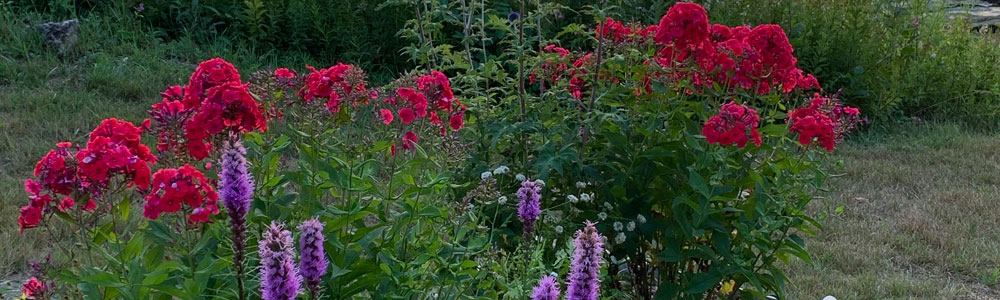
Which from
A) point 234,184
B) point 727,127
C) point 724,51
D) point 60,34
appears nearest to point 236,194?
point 234,184

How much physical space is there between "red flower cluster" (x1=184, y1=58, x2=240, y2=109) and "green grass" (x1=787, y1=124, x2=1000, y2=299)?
2.04 metres

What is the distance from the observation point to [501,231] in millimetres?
2971

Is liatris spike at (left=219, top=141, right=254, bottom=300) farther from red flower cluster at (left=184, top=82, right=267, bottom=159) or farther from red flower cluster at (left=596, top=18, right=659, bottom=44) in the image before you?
red flower cluster at (left=596, top=18, right=659, bottom=44)

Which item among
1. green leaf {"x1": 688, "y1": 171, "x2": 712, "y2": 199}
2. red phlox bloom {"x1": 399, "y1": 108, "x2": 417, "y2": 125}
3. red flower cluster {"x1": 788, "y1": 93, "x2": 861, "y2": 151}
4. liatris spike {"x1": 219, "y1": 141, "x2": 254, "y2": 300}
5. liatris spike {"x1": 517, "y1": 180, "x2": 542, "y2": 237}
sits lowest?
green leaf {"x1": 688, "y1": 171, "x2": 712, "y2": 199}

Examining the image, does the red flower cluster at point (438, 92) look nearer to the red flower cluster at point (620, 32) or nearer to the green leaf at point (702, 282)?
the red flower cluster at point (620, 32)

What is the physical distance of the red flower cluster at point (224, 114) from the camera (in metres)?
2.17

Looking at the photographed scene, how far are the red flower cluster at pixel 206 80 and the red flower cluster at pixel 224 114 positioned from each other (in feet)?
0.39

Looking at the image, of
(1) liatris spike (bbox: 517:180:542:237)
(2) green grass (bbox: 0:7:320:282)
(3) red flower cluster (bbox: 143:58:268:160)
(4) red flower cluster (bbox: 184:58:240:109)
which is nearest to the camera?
(1) liatris spike (bbox: 517:180:542:237)

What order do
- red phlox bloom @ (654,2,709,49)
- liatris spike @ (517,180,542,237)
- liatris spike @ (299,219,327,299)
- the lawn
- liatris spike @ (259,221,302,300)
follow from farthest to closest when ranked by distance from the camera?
1. the lawn
2. red phlox bloom @ (654,2,709,49)
3. liatris spike @ (517,180,542,237)
4. liatris spike @ (299,219,327,299)
5. liatris spike @ (259,221,302,300)

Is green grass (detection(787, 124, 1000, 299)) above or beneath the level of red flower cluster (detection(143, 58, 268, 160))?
beneath

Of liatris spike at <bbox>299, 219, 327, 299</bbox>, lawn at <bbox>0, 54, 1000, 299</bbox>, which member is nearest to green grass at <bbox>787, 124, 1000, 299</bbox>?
lawn at <bbox>0, 54, 1000, 299</bbox>

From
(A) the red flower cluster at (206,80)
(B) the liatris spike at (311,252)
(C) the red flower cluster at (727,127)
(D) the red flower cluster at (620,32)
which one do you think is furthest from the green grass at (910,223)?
(B) the liatris spike at (311,252)

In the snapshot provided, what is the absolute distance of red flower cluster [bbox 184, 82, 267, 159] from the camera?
2172 mm

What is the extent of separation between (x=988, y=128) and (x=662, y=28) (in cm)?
481
